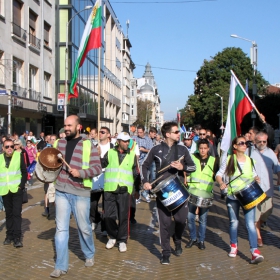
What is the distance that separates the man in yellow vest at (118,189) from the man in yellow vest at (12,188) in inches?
55.0

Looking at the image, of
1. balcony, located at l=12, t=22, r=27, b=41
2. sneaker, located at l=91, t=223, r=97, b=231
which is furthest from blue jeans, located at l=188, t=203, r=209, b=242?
balcony, located at l=12, t=22, r=27, b=41

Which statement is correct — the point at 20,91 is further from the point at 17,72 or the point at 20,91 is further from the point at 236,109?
the point at 236,109

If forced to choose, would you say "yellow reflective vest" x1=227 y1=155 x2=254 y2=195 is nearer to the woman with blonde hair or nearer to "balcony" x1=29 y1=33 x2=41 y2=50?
the woman with blonde hair

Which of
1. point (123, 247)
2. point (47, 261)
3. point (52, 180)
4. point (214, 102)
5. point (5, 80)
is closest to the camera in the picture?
point (52, 180)

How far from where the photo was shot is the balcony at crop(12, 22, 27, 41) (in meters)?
25.5

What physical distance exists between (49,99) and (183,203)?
2687 centimetres

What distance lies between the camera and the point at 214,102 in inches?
2464

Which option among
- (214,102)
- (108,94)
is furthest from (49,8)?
(214,102)

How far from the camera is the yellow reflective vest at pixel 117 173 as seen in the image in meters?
6.97

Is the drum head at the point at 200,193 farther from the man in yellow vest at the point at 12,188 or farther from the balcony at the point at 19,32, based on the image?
the balcony at the point at 19,32

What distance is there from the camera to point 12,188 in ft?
23.5

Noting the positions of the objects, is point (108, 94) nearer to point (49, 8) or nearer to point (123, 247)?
point (49, 8)

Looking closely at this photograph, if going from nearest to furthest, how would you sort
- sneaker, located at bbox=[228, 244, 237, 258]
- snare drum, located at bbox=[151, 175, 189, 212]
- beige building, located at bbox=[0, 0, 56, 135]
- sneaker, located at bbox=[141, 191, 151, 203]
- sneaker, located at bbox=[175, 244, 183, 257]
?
snare drum, located at bbox=[151, 175, 189, 212]
sneaker, located at bbox=[228, 244, 237, 258]
sneaker, located at bbox=[175, 244, 183, 257]
sneaker, located at bbox=[141, 191, 151, 203]
beige building, located at bbox=[0, 0, 56, 135]

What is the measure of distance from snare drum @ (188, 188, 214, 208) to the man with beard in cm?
190
